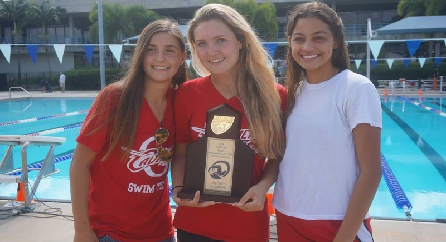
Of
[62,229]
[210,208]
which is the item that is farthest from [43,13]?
[210,208]

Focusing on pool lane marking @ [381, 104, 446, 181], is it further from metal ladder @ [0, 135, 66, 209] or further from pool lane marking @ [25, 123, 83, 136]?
pool lane marking @ [25, 123, 83, 136]

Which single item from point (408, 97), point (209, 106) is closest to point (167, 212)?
point (209, 106)

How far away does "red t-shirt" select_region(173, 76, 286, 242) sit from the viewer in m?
1.80

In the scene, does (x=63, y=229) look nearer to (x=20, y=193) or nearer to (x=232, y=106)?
(x=20, y=193)

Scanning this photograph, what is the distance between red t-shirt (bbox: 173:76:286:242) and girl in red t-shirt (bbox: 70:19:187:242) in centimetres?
8

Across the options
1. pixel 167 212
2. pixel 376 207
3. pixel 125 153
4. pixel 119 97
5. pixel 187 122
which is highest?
pixel 119 97

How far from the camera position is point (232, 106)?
1.85m

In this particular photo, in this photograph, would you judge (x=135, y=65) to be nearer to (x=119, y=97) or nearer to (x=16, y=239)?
(x=119, y=97)

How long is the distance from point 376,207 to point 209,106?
4.12 meters

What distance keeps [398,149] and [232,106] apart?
7.60 meters

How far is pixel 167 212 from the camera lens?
6.64 feet

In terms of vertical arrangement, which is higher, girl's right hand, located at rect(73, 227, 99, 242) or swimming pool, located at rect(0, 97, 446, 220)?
girl's right hand, located at rect(73, 227, 99, 242)

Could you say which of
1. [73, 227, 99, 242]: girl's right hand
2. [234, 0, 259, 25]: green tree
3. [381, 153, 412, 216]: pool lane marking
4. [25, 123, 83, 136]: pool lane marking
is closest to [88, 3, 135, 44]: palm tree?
[234, 0, 259, 25]: green tree

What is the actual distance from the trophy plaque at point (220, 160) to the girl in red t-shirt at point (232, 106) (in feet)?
0.20
